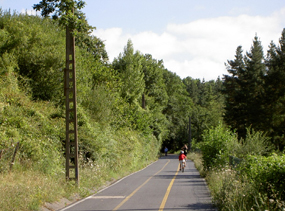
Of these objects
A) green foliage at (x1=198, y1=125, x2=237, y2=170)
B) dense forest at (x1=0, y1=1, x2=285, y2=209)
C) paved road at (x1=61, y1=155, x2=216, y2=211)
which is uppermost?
dense forest at (x1=0, y1=1, x2=285, y2=209)

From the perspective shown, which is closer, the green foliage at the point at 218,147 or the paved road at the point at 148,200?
A: the paved road at the point at 148,200

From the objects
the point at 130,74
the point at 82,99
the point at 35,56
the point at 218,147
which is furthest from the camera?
the point at 130,74

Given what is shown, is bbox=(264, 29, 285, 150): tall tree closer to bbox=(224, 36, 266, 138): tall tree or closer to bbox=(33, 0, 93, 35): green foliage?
bbox=(224, 36, 266, 138): tall tree

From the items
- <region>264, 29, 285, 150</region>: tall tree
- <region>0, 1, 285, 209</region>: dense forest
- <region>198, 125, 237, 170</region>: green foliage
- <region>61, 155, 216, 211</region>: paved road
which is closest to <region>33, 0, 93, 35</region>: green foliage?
<region>0, 1, 285, 209</region>: dense forest

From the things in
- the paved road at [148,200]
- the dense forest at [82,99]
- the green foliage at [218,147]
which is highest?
the dense forest at [82,99]

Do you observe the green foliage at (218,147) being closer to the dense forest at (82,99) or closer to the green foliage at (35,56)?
the dense forest at (82,99)

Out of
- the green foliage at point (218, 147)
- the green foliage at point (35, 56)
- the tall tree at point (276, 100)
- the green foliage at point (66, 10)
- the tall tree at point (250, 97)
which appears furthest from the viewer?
the tall tree at point (250, 97)

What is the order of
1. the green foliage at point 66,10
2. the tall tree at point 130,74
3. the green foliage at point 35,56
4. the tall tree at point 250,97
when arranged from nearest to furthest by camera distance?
the green foliage at point 66,10
the green foliage at point 35,56
the tall tree at point 250,97
the tall tree at point 130,74

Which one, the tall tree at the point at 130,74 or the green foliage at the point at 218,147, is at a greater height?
the tall tree at the point at 130,74

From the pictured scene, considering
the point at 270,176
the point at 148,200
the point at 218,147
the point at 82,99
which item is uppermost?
the point at 82,99

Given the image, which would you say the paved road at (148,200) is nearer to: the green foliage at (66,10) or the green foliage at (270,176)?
the green foliage at (270,176)

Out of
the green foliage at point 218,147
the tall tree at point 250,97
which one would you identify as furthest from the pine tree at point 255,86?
the green foliage at point 218,147

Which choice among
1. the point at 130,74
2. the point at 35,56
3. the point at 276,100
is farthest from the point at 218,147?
the point at 130,74

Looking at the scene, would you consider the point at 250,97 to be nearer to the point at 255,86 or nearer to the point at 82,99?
the point at 255,86
